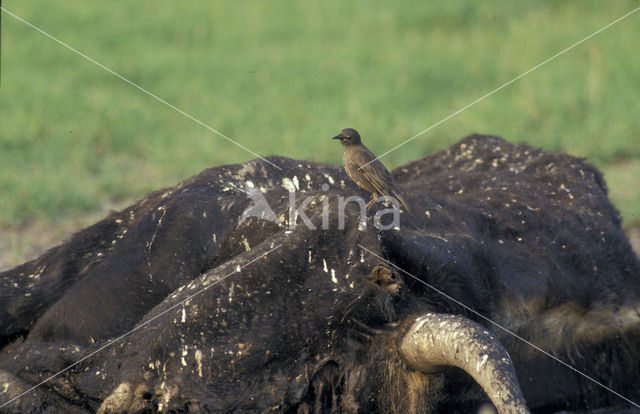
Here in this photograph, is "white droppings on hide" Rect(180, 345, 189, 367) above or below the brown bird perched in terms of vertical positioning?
below

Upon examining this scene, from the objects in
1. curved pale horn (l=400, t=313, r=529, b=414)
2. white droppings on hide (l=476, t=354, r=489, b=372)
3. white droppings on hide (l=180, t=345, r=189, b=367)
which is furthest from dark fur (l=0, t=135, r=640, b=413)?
white droppings on hide (l=476, t=354, r=489, b=372)

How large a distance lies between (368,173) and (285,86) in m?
7.11

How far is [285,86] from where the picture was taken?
11.2 meters

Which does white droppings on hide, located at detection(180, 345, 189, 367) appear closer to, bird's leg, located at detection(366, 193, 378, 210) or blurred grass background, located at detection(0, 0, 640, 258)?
bird's leg, located at detection(366, 193, 378, 210)

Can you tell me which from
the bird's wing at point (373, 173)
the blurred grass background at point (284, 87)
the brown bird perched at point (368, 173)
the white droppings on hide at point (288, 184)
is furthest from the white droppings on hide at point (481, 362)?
the blurred grass background at point (284, 87)

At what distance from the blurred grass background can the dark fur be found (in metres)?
3.06

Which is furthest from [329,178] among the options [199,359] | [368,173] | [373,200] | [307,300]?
[199,359]

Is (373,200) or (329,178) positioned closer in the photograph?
(373,200)

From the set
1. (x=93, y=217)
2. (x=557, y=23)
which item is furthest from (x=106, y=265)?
(x=557, y=23)

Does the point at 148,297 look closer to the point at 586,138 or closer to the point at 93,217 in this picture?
the point at 93,217

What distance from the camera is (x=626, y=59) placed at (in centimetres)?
1120

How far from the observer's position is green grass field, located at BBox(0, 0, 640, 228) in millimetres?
9094

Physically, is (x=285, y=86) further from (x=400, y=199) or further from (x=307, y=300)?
(x=307, y=300)

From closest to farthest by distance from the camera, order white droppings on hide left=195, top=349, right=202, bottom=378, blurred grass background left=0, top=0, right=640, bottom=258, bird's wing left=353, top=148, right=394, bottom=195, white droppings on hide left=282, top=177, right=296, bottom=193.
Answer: white droppings on hide left=195, top=349, right=202, bottom=378 < bird's wing left=353, top=148, right=394, bottom=195 < white droppings on hide left=282, top=177, right=296, bottom=193 < blurred grass background left=0, top=0, right=640, bottom=258
